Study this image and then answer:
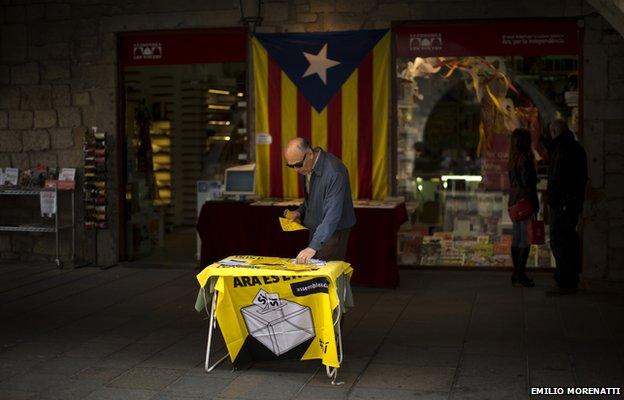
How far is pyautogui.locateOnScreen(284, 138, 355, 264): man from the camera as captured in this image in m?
6.53

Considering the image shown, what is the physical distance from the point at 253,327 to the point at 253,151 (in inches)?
194

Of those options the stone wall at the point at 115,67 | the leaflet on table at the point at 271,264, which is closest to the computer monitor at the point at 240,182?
the stone wall at the point at 115,67

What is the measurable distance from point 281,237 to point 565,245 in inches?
117

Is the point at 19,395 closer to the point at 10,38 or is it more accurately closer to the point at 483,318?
the point at 483,318

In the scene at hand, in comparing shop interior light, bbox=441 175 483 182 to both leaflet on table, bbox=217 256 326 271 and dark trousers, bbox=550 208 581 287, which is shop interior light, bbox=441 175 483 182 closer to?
dark trousers, bbox=550 208 581 287

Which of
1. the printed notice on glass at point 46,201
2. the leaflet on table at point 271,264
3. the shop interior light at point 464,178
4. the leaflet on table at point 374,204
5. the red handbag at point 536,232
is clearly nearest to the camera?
the leaflet on table at point 271,264

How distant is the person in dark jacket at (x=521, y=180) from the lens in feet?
31.0

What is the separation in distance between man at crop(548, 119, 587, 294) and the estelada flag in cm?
217

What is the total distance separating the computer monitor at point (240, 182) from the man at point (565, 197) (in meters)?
3.32

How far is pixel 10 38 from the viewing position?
462 inches

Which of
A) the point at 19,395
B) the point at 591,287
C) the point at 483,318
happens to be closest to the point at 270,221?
the point at 483,318

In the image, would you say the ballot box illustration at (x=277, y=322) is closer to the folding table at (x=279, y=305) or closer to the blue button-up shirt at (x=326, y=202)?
the folding table at (x=279, y=305)

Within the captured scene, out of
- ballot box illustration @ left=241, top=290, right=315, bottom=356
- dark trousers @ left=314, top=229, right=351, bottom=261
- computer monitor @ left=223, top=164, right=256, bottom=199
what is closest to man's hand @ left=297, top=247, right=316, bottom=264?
ballot box illustration @ left=241, top=290, right=315, bottom=356

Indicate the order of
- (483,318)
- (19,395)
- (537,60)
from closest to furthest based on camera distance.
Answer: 1. (19,395)
2. (483,318)
3. (537,60)
